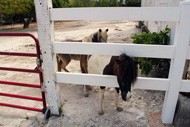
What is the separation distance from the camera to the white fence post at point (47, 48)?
9.53 ft

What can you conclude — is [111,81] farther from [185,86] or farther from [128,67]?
[185,86]

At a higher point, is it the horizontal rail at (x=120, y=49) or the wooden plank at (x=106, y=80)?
the horizontal rail at (x=120, y=49)

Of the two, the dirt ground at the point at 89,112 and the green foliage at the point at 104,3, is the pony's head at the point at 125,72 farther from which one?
the green foliage at the point at 104,3

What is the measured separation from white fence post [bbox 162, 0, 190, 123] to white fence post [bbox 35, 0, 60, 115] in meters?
1.64

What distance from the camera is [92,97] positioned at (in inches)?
158

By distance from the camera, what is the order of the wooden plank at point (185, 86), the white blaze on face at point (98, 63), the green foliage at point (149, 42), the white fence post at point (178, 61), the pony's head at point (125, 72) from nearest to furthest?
the white fence post at point (178, 61), the pony's head at point (125, 72), the wooden plank at point (185, 86), the white blaze on face at point (98, 63), the green foliage at point (149, 42)

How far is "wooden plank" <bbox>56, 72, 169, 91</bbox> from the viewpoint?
2969 mm

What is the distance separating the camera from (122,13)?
271 centimetres

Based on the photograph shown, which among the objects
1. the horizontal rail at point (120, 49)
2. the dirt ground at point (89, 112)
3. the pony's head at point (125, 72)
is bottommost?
the dirt ground at point (89, 112)

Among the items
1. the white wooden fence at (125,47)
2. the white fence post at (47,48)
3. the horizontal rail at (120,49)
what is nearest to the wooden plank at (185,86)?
the white wooden fence at (125,47)

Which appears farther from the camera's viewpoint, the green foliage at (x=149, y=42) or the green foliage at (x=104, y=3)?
the green foliage at (x=104, y=3)

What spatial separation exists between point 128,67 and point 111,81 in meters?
0.47

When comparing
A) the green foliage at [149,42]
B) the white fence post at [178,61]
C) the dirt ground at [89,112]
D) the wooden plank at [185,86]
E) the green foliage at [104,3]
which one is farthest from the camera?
the green foliage at [104,3]

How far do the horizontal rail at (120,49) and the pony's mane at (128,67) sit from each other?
0.42 ft
